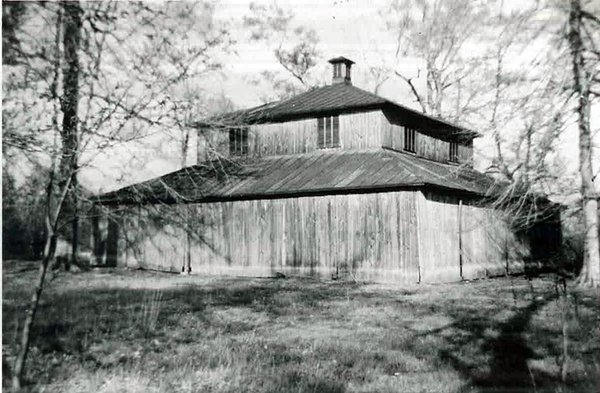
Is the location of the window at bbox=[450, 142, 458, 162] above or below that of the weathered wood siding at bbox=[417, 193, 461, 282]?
above

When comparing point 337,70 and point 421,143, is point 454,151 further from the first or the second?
point 337,70

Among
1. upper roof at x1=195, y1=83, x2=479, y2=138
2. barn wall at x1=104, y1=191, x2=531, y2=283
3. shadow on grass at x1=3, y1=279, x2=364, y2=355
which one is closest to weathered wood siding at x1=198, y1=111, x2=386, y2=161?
upper roof at x1=195, y1=83, x2=479, y2=138

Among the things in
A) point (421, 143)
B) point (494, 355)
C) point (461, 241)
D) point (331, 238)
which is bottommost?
point (494, 355)

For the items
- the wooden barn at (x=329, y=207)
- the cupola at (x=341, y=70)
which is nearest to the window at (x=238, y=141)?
the wooden barn at (x=329, y=207)

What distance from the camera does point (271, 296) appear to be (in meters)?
16.0

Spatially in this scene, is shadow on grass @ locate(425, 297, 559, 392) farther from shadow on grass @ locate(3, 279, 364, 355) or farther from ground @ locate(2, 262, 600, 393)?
shadow on grass @ locate(3, 279, 364, 355)

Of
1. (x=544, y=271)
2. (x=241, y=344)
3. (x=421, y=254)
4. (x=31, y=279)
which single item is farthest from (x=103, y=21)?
(x=544, y=271)

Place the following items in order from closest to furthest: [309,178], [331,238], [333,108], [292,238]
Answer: [331,238]
[292,238]
[309,178]
[333,108]

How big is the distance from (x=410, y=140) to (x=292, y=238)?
9.23 metres

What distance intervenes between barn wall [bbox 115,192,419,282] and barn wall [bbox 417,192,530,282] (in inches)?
32.5

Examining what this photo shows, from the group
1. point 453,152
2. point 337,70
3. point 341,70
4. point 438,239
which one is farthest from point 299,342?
point 453,152

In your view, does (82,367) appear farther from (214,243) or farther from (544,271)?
(544,271)

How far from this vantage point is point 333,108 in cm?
2647

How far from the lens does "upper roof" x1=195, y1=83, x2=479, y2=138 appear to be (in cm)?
2598
